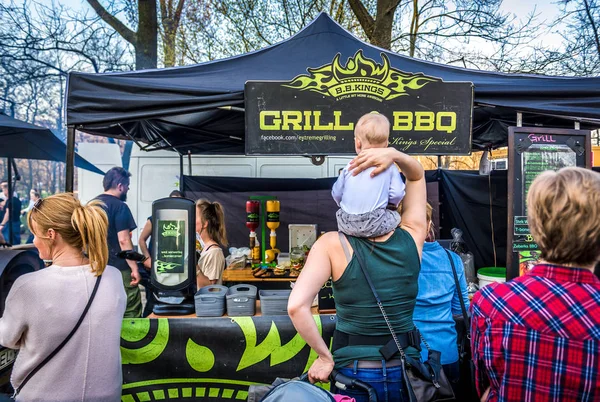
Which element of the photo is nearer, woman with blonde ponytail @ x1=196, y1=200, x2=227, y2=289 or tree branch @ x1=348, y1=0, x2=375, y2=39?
woman with blonde ponytail @ x1=196, y1=200, x2=227, y2=289

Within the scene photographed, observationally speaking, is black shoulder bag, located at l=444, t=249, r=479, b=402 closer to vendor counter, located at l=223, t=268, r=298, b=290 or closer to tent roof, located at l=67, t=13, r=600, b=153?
tent roof, located at l=67, t=13, r=600, b=153

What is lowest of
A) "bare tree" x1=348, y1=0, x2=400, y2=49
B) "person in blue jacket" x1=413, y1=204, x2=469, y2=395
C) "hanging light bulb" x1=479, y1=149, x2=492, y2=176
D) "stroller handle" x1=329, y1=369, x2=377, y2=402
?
"stroller handle" x1=329, y1=369, x2=377, y2=402

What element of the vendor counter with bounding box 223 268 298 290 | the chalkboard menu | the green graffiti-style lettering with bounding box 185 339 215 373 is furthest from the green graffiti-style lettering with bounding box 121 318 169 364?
the chalkboard menu

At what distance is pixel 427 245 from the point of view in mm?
2350

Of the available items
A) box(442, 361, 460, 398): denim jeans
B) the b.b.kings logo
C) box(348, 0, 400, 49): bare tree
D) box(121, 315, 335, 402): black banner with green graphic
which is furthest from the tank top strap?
box(348, 0, 400, 49): bare tree

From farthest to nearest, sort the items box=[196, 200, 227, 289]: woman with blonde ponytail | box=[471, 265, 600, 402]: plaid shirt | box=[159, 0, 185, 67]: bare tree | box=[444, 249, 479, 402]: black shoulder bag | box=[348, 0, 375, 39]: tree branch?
box=[159, 0, 185, 67]: bare tree, box=[348, 0, 375, 39]: tree branch, box=[196, 200, 227, 289]: woman with blonde ponytail, box=[444, 249, 479, 402]: black shoulder bag, box=[471, 265, 600, 402]: plaid shirt

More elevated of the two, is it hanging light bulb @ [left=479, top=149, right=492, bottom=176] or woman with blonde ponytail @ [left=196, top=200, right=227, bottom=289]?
hanging light bulb @ [left=479, top=149, right=492, bottom=176]

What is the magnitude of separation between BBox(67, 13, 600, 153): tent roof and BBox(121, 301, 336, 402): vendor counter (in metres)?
1.58

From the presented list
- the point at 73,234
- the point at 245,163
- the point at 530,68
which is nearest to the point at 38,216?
the point at 73,234

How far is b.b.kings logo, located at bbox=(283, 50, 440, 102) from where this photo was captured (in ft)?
11.4

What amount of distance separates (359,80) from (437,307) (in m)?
1.97

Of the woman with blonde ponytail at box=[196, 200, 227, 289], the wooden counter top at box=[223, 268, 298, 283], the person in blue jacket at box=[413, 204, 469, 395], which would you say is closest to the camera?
the person in blue jacket at box=[413, 204, 469, 395]

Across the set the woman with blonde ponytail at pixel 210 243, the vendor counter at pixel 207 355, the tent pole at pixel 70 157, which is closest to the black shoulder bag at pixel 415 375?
the vendor counter at pixel 207 355

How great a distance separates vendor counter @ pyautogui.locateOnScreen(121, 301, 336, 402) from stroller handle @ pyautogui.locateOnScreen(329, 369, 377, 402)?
3.70 feet
